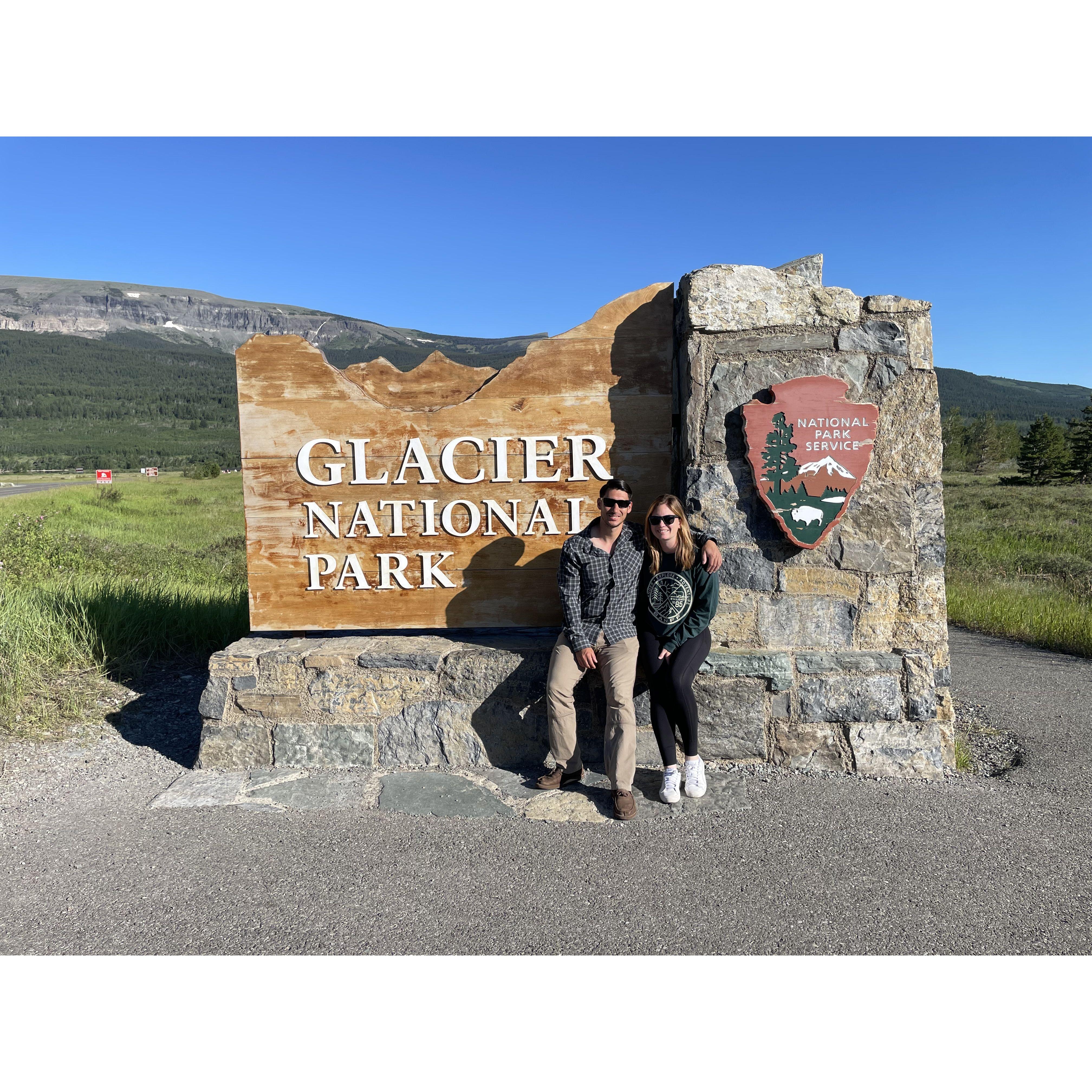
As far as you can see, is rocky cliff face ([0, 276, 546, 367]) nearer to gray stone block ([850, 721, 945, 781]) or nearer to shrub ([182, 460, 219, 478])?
shrub ([182, 460, 219, 478])

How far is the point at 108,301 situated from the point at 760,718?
8143 inches

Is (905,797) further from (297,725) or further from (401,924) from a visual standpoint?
(297,725)

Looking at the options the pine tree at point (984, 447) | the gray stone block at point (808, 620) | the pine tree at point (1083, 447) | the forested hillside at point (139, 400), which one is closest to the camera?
the gray stone block at point (808, 620)

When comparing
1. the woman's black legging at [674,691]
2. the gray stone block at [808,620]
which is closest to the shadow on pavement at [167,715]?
the woman's black legging at [674,691]

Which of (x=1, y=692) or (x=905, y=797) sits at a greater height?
(x=1, y=692)

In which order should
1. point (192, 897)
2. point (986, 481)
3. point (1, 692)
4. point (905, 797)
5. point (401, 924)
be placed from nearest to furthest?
point (401, 924), point (192, 897), point (905, 797), point (1, 692), point (986, 481)

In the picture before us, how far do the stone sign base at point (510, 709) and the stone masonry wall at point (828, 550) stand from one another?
0.01 metres

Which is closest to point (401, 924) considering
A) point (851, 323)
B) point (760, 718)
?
point (760, 718)

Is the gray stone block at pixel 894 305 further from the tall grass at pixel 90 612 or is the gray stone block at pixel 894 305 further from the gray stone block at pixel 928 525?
the tall grass at pixel 90 612

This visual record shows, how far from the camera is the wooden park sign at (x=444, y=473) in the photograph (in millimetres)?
3756

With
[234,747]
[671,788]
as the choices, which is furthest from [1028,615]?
[234,747]

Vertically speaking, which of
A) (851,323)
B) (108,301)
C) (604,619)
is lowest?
(604,619)

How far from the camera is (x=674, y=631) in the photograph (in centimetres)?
325

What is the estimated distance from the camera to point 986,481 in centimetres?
Result: 3125
